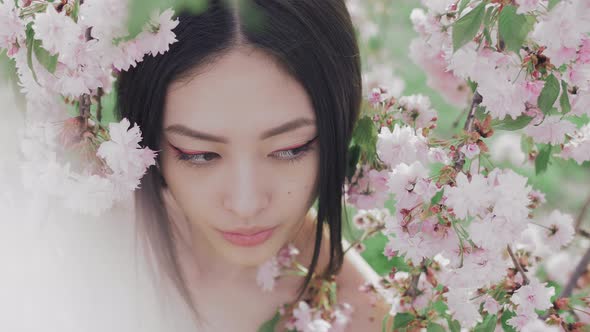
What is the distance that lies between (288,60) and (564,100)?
0.59m

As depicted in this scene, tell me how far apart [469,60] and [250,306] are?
1299mm

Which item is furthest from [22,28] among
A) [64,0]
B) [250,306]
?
[250,306]

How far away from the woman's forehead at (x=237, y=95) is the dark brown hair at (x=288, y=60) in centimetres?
2

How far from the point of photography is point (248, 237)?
176cm

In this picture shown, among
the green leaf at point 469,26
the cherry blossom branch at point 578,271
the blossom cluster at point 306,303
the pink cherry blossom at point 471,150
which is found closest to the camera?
the green leaf at point 469,26

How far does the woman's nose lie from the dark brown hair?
0.66ft

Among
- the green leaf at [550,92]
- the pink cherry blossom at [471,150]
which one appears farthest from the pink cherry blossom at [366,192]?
the green leaf at [550,92]

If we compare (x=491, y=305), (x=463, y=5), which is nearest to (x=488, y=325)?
(x=491, y=305)

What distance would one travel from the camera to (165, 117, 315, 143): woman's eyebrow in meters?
1.56

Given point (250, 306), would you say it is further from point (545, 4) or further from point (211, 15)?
point (545, 4)

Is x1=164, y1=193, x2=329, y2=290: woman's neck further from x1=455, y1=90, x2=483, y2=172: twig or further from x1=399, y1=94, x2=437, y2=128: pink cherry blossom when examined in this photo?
x1=455, y1=90, x2=483, y2=172: twig

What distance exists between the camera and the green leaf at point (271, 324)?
2215mm

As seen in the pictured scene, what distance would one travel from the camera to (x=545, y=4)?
4.16 ft

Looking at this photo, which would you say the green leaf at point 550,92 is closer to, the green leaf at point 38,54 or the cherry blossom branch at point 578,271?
the cherry blossom branch at point 578,271
